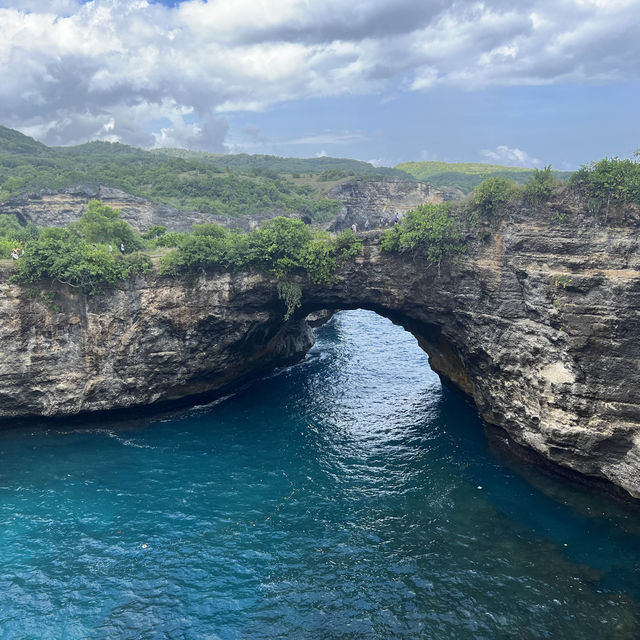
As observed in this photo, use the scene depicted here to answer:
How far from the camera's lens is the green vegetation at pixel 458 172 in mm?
129625

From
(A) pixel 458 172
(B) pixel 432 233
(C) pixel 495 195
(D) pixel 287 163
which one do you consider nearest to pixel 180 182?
(B) pixel 432 233

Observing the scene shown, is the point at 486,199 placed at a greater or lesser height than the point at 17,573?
greater

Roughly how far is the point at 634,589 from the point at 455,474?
29.7 ft

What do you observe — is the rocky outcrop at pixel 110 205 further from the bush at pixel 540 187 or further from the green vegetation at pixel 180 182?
the bush at pixel 540 187

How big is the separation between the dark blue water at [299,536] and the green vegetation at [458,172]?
10514cm

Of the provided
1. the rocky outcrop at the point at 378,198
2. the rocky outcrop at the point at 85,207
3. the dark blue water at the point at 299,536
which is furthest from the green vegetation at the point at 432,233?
the rocky outcrop at the point at 378,198

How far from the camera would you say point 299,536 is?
20703 millimetres

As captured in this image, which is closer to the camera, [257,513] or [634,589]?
[634,589]

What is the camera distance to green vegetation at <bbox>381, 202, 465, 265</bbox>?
92.1 ft

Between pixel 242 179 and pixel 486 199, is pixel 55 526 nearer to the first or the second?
pixel 486 199

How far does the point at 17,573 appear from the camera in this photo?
742 inches

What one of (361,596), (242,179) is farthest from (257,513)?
(242,179)

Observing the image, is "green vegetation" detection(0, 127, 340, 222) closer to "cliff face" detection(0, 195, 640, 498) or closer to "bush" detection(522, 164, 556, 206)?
"cliff face" detection(0, 195, 640, 498)

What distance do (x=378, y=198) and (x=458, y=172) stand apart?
70287 mm
